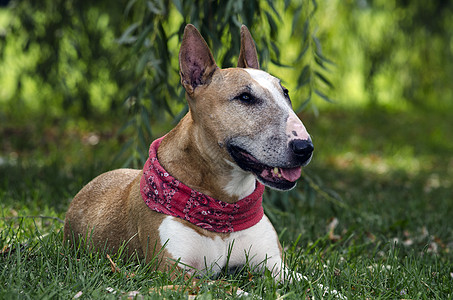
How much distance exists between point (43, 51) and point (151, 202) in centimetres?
371

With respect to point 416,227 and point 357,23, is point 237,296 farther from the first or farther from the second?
point 357,23

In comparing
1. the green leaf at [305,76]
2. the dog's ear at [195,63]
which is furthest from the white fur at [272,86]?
the green leaf at [305,76]

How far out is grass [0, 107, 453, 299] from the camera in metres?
2.32

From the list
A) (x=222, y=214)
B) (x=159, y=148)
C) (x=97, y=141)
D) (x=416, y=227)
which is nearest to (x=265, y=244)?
(x=222, y=214)

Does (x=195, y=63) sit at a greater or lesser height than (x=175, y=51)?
greater

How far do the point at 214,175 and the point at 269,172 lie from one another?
300mm

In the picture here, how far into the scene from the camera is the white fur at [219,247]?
2.46 m

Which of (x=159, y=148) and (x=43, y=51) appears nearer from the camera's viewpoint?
(x=159, y=148)

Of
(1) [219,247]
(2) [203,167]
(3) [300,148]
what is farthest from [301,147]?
(1) [219,247]

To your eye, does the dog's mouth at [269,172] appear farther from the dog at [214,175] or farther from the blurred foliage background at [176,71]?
the blurred foliage background at [176,71]

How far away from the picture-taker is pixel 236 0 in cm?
344

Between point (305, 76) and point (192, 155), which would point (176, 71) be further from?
point (192, 155)

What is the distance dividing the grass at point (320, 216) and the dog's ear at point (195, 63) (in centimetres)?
88

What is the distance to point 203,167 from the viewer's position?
2545mm
